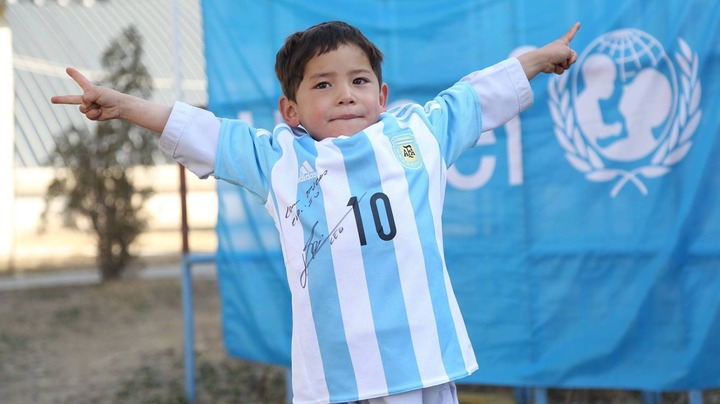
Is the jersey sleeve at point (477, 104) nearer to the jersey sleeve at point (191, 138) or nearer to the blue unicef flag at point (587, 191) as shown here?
the jersey sleeve at point (191, 138)

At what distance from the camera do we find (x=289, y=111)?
7.77ft

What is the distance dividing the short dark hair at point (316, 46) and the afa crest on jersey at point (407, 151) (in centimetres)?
24

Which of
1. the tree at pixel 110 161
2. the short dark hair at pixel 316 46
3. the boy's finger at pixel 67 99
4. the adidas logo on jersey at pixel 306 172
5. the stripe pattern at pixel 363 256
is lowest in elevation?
the stripe pattern at pixel 363 256

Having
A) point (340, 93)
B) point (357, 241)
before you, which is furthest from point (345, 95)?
point (357, 241)

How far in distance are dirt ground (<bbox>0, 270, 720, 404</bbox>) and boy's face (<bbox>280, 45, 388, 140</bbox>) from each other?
236 centimetres

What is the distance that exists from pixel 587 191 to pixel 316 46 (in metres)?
1.81

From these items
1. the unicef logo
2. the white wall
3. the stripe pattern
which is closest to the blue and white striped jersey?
the stripe pattern

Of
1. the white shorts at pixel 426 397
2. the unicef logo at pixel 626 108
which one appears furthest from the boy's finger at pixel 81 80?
the unicef logo at pixel 626 108

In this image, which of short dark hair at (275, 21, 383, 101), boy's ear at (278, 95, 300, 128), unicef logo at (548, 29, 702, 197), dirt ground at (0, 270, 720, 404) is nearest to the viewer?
short dark hair at (275, 21, 383, 101)

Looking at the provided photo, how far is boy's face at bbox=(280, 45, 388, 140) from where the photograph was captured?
2.18m

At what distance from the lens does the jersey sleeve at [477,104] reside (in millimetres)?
2266

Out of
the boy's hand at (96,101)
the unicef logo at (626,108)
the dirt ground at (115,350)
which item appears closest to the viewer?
the boy's hand at (96,101)

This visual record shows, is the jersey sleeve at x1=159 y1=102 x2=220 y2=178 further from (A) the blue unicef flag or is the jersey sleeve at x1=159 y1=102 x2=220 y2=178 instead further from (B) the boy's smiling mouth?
(A) the blue unicef flag

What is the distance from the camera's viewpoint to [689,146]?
348 cm
